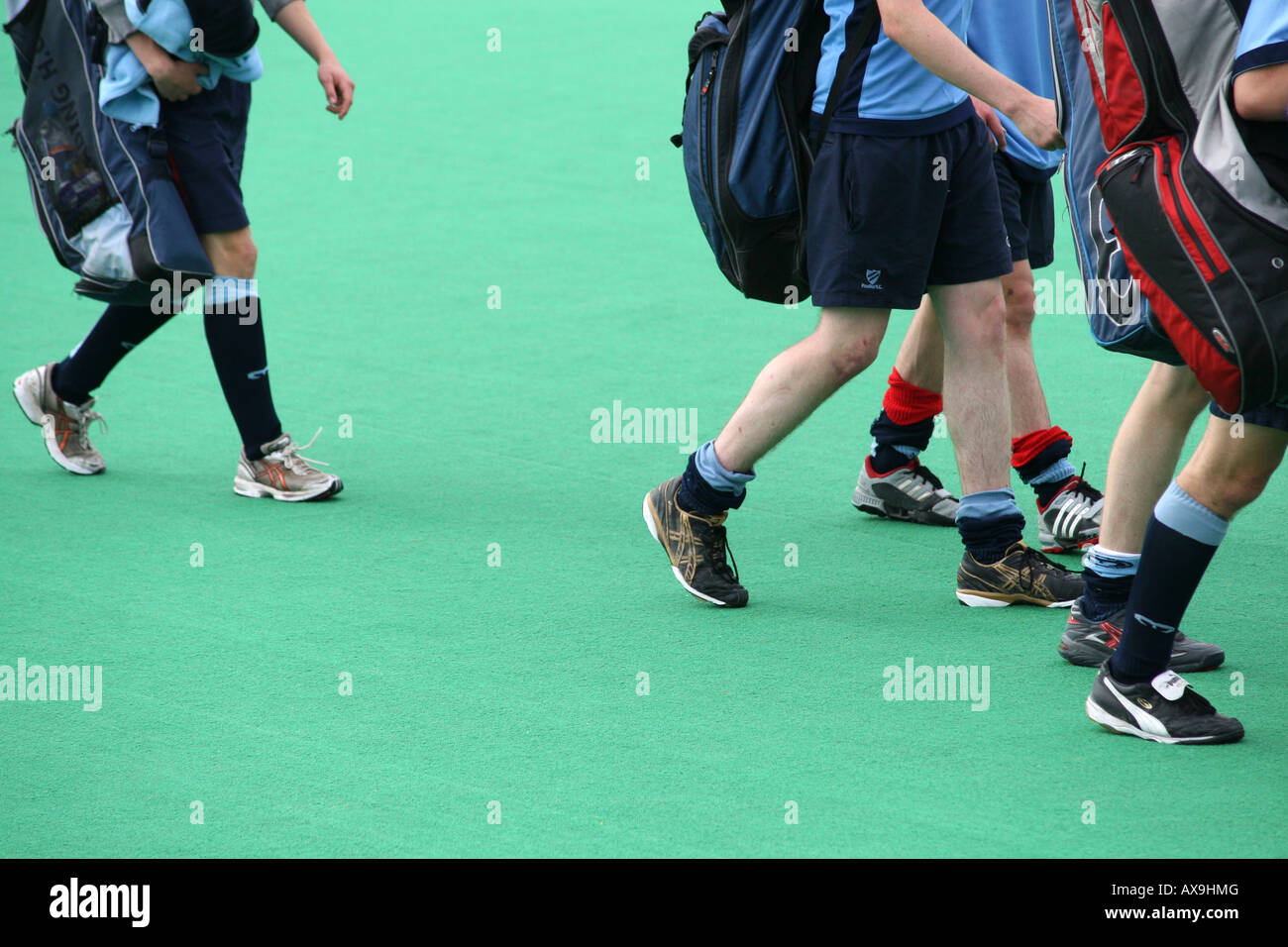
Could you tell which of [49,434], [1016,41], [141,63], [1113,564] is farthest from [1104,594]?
[49,434]

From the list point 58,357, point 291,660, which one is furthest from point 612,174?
point 291,660

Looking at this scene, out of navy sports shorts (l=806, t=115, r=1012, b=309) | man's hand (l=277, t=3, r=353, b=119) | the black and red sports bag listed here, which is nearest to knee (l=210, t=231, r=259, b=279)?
man's hand (l=277, t=3, r=353, b=119)

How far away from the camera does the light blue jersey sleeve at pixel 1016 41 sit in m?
4.45

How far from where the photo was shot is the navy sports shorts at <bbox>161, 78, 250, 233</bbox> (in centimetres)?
478

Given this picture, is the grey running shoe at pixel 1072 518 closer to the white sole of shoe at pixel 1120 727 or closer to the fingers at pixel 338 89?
the white sole of shoe at pixel 1120 727

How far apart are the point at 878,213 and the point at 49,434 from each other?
2.85 m

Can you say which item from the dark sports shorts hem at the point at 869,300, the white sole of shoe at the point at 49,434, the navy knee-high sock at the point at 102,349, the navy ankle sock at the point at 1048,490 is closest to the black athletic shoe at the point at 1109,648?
the dark sports shorts hem at the point at 869,300

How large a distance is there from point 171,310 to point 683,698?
237cm

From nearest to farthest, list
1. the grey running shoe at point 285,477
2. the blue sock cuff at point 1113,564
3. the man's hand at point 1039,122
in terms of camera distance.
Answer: the man's hand at point 1039,122
the blue sock cuff at point 1113,564
the grey running shoe at point 285,477

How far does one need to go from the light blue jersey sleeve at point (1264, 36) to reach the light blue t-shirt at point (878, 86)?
113cm

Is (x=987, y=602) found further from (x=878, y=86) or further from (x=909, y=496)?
(x=878, y=86)

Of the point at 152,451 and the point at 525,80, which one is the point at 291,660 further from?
the point at 525,80

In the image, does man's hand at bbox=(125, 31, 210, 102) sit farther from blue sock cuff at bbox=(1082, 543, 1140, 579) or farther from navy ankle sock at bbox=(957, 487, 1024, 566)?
blue sock cuff at bbox=(1082, 543, 1140, 579)

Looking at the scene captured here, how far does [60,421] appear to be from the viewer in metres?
5.18
